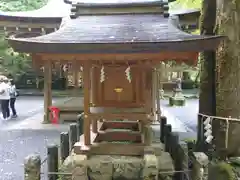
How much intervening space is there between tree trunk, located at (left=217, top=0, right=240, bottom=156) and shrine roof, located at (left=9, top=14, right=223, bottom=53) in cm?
135

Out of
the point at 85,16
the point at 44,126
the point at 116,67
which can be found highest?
the point at 85,16

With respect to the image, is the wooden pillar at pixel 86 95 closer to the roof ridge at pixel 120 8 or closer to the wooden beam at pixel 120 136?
the wooden beam at pixel 120 136

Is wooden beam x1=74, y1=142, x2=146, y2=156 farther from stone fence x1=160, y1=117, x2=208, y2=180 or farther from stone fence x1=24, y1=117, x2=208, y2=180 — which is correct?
stone fence x1=160, y1=117, x2=208, y2=180

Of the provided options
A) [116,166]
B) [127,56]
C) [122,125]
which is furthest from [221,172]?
[122,125]

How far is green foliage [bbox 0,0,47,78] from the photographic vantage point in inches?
867

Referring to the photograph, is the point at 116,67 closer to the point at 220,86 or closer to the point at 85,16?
the point at 85,16

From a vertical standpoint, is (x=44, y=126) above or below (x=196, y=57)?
below

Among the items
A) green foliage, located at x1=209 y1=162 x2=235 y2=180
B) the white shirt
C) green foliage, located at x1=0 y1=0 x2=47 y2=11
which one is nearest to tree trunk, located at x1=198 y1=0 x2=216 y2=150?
green foliage, located at x1=209 y1=162 x2=235 y2=180

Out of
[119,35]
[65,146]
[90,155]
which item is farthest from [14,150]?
[119,35]

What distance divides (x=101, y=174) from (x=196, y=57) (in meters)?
2.66

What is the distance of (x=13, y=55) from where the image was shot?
22672 millimetres

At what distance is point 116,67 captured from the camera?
6316 millimetres

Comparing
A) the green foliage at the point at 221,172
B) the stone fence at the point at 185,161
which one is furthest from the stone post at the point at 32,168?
the green foliage at the point at 221,172

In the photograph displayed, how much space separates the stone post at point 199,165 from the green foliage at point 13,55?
54.8ft
